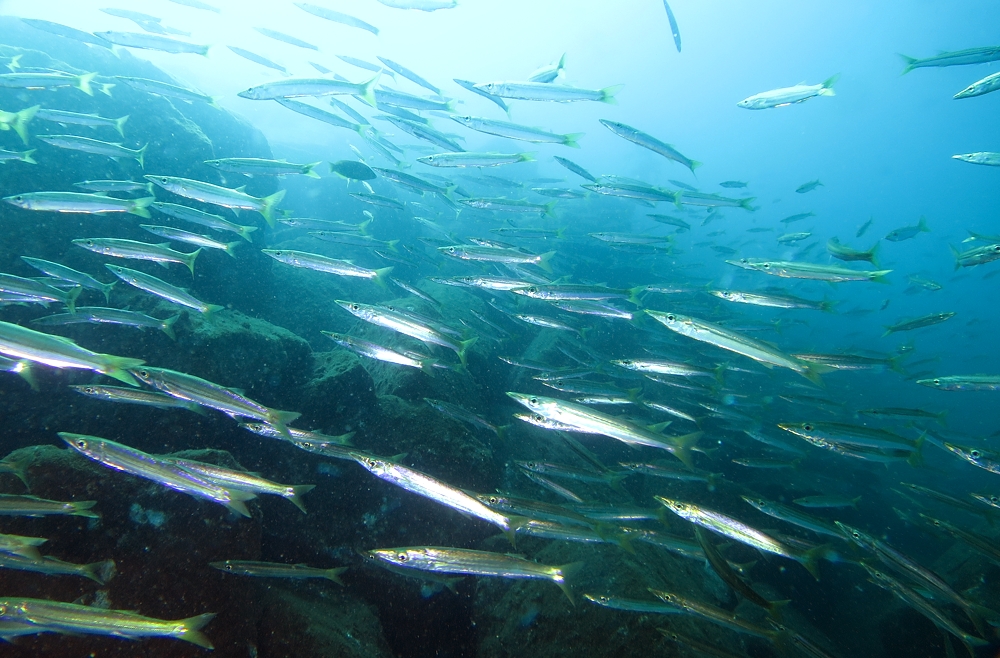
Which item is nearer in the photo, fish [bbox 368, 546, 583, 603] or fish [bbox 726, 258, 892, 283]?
fish [bbox 368, 546, 583, 603]

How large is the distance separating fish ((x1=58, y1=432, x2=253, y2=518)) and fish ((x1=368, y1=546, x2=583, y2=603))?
4.32ft

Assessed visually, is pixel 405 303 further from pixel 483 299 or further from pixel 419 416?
pixel 419 416

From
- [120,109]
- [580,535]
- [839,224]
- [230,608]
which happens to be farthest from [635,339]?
[839,224]

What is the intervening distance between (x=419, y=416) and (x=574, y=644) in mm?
3391

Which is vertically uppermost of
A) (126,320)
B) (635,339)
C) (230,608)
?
(126,320)

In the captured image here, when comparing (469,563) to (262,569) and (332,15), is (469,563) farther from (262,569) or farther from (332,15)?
(332,15)

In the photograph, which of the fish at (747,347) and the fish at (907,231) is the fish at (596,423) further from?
the fish at (907,231)

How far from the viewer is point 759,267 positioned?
18.5 ft

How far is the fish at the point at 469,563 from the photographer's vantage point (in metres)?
3.19

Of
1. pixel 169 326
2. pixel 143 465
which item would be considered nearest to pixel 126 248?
pixel 169 326

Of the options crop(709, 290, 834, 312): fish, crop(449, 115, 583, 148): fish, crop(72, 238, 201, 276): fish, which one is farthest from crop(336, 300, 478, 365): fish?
crop(449, 115, 583, 148): fish

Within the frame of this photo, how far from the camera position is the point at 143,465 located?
A: 9.94 ft

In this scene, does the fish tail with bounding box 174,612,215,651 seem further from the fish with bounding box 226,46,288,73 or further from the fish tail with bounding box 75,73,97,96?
the fish with bounding box 226,46,288,73

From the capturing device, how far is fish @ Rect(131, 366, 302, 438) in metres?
3.51
